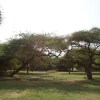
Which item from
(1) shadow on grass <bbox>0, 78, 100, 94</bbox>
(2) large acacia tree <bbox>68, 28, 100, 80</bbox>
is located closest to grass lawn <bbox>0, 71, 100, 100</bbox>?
(1) shadow on grass <bbox>0, 78, 100, 94</bbox>

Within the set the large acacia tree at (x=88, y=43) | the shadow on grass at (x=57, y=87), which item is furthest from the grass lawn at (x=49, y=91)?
the large acacia tree at (x=88, y=43)

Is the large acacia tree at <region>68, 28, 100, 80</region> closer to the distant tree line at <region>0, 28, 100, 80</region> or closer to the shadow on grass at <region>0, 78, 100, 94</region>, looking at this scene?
the distant tree line at <region>0, 28, 100, 80</region>

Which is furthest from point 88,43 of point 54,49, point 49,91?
point 49,91

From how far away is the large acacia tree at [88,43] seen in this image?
39344mm

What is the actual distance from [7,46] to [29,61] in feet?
13.9

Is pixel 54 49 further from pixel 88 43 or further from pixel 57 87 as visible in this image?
pixel 57 87

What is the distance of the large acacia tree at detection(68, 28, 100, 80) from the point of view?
39.3 metres

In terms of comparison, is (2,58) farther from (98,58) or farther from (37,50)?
(98,58)

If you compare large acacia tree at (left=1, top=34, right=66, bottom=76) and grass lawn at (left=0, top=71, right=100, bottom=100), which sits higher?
large acacia tree at (left=1, top=34, right=66, bottom=76)

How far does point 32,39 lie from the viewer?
4150 cm

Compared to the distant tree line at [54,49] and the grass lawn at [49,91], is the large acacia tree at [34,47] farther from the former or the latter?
the grass lawn at [49,91]

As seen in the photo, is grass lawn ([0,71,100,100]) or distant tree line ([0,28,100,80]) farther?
distant tree line ([0,28,100,80])

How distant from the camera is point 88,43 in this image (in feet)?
132

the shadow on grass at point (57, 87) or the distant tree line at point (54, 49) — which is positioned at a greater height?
the distant tree line at point (54, 49)
